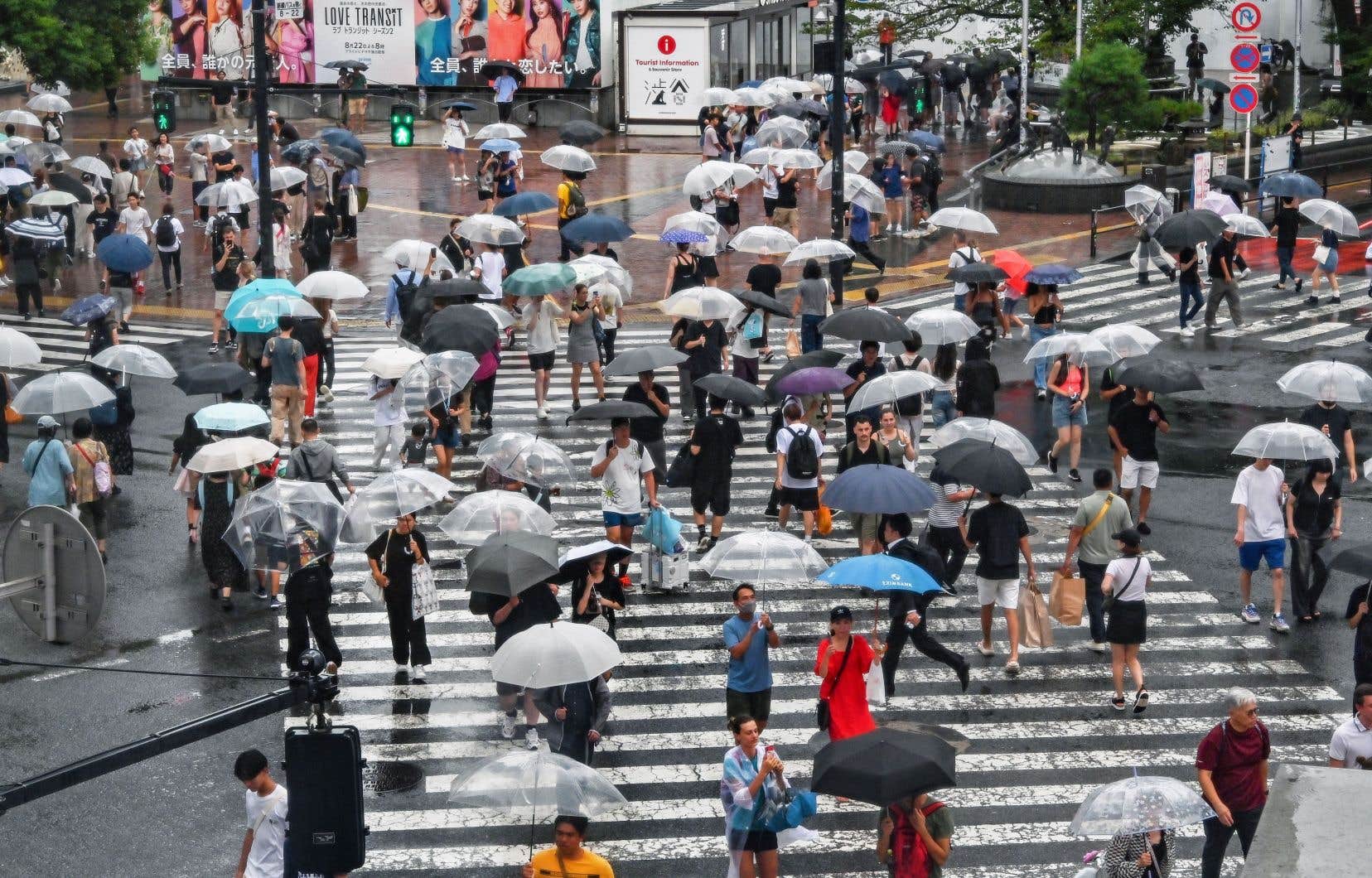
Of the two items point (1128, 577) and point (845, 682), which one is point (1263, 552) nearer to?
point (1128, 577)

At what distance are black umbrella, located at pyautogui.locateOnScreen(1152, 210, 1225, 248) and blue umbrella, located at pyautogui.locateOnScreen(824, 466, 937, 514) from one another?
10818 millimetres

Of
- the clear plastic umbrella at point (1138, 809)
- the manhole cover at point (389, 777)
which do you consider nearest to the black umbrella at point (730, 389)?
the manhole cover at point (389, 777)

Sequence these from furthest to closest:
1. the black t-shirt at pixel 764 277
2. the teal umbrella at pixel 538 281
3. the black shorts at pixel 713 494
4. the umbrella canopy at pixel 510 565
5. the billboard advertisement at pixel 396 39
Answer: the billboard advertisement at pixel 396 39
the black t-shirt at pixel 764 277
the teal umbrella at pixel 538 281
the black shorts at pixel 713 494
the umbrella canopy at pixel 510 565

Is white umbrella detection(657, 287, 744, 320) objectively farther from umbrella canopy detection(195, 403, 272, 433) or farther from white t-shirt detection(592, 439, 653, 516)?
umbrella canopy detection(195, 403, 272, 433)

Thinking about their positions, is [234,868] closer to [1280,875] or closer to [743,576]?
[743,576]

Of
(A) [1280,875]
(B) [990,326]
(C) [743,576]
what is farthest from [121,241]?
(A) [1280,875]

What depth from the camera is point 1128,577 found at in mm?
14195

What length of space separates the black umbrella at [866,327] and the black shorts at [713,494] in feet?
8.75

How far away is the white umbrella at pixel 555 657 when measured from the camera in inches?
466

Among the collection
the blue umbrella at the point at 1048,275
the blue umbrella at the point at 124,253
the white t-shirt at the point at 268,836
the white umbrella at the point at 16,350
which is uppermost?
the blue umbrella at the point at 124,253

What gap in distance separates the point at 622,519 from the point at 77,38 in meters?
27.0

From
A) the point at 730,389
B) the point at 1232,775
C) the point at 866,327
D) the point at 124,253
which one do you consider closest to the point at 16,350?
the point at 124,253

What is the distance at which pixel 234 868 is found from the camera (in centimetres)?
1194

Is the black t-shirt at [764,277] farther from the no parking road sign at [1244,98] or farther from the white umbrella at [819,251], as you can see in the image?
the no parking road sign at [1244,98]
